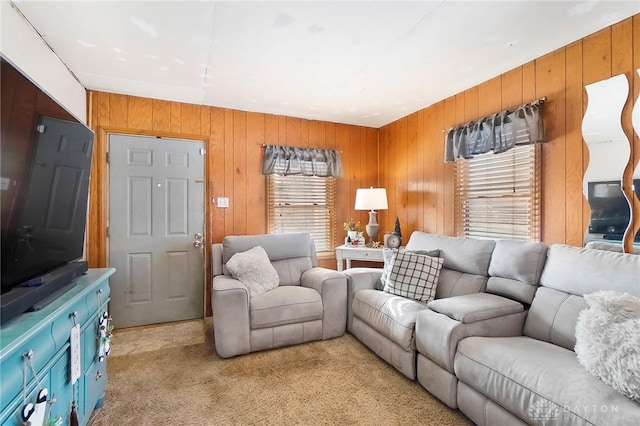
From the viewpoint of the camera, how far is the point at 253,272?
2.79m

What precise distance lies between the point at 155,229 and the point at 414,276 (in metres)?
2.66

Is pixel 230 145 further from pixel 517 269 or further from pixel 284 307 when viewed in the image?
pixel 517 269

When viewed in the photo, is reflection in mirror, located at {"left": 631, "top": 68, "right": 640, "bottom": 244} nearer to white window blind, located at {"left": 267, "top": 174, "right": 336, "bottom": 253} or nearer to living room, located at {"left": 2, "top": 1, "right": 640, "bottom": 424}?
living room, located at {"left": 2, "top": 1, "right": 640, "bottom": 424}

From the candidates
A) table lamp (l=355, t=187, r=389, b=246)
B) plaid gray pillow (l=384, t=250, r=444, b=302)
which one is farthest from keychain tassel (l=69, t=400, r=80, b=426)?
table lamp (l=355, t=187, r=389, b=246)

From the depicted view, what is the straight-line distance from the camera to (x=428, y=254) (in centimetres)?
273

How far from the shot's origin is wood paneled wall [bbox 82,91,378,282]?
9.93ft

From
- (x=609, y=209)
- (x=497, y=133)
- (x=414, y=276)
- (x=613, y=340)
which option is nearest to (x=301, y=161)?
(x=414, y=276)

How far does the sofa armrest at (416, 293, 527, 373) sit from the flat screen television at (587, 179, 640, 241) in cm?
77

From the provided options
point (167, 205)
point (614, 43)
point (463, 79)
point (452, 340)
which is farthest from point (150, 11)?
point (614, 43)

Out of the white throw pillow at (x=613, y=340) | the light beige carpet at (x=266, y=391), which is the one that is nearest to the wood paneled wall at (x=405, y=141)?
the white throw pillow at (x=613, y=340)

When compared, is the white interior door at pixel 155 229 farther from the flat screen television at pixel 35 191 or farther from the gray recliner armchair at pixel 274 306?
the flat screen television at pixel 35 191

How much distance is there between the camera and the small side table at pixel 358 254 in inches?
137

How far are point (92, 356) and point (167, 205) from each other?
1807 mm

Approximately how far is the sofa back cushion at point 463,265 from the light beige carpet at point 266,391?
825mm
